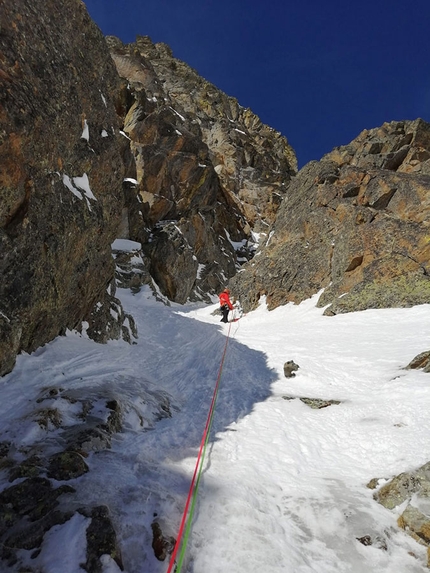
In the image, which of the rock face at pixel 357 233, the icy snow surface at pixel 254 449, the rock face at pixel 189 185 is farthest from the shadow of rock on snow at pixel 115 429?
the rock face at pixel 189 185

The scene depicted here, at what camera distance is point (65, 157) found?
10.2 m

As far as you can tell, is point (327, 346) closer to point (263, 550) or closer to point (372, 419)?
point (372, 419)

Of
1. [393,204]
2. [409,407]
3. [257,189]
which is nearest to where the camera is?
[409,407]

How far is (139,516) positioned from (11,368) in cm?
520

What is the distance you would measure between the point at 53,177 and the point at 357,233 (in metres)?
18.5

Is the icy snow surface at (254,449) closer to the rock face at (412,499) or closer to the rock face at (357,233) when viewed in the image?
the rock face at (412,499)

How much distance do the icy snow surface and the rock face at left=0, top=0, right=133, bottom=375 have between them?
1.31 m

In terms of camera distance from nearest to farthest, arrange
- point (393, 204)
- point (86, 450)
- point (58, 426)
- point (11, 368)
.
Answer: point (86, 450) < point (58, 426) < point (11, 368) < point (393, 204)

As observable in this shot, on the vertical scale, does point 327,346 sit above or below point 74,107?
below

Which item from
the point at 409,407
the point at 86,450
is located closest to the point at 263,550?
the point at 86,450

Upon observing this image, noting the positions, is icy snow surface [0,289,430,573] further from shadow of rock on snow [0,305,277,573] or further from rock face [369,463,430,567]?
rock face [369,463,430,567]

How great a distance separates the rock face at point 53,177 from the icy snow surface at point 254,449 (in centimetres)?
131

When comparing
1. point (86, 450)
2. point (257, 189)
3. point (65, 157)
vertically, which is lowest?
point (86, 450)

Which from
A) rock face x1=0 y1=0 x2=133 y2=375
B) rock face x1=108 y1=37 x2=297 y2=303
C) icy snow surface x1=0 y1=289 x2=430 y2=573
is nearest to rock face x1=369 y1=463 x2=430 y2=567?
icy snow surface x1=0 y1=289 x2=430 y2=573
